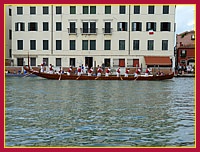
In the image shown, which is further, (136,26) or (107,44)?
(107,44)

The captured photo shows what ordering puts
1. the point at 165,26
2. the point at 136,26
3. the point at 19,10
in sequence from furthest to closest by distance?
the point at 19,10, the point at 136,26, the point at 165,26

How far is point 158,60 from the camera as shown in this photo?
142 feet

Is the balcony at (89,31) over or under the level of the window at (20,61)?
over

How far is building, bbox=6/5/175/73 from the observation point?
1714 inches

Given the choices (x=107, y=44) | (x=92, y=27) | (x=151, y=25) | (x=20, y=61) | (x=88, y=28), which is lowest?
(x=20, y=61)

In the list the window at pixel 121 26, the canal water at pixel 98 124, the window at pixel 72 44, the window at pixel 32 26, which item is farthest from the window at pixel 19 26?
the canal water at pixel 98 124

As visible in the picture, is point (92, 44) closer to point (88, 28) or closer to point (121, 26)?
point (88, 28)

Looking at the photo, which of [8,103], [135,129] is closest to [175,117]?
[135,129]

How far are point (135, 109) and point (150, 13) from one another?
30.3 meters

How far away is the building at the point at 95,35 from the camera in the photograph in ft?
143

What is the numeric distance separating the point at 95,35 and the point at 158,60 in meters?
7.56

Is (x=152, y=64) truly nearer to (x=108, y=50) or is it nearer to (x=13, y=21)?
(x=108, y=50)

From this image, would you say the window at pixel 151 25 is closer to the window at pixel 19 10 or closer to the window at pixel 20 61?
the window at pixel 19 10

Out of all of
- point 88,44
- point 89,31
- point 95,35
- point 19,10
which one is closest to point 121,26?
point 95,35
